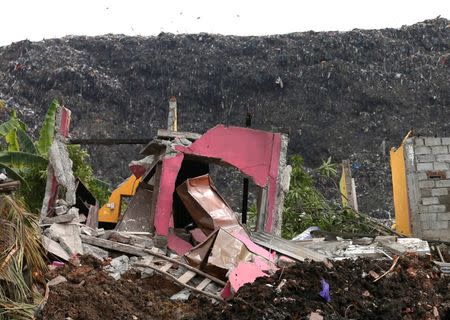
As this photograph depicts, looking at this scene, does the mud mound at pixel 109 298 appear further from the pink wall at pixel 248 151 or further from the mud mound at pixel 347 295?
the pink wall at pixel 248 151

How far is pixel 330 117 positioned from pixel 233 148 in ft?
68.8

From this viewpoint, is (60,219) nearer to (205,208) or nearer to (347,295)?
(205,208)

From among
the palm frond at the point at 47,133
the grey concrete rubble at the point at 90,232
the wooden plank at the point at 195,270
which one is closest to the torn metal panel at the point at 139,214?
the grey concrete rubble at the point at 90,232

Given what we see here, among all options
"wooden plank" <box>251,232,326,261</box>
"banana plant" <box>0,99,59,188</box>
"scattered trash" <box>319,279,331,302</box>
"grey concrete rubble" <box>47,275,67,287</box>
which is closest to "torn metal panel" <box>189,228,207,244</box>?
"wooden plank" <box>251,232,326,261</box>

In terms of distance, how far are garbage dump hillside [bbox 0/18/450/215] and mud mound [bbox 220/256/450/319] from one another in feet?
65.0

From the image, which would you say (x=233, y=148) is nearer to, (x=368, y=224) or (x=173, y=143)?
(x=173, y=143)

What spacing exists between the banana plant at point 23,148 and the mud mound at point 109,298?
21.9 feet

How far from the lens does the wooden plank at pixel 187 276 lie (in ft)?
22.8

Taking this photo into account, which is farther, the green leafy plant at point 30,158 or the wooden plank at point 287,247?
the green leafy plant at point 30,158

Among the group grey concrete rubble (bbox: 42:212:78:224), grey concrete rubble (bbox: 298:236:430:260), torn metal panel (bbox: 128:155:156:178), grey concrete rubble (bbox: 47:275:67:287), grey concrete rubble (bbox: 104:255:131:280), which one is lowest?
grey concrete rubble (bbox: 298:236:430:260)

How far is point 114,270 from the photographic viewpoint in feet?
23.3

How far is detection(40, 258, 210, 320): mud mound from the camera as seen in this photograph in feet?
17.8

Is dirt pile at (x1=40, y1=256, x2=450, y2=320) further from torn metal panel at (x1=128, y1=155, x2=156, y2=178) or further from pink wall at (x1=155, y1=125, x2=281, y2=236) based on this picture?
torn metal panel at (x1=128, y1=155, x2=156, y2=178)

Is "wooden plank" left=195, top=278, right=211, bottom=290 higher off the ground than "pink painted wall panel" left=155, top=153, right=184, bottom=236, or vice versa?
"pink painted wall panel" left=155, top=153, right=184, bottom=236
